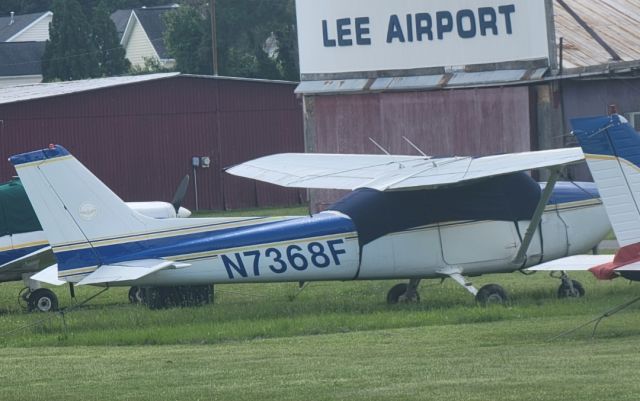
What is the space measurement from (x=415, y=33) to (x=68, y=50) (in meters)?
49.4

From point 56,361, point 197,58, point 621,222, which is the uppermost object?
point 197,58

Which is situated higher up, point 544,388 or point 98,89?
point 98,89

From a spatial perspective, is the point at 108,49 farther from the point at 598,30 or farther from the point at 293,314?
the point at 293,314

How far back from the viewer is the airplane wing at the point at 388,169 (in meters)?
15.5

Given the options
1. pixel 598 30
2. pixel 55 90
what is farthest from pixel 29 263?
pixel 55 90

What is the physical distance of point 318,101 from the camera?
30141 millimetres

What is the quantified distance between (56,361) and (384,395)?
4287 mm

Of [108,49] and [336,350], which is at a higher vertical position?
[108,49]

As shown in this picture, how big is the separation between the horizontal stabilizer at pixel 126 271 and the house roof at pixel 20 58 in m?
69.2

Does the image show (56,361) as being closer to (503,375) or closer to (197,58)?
(503,375)

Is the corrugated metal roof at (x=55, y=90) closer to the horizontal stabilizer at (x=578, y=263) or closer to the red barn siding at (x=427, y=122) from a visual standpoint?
the red barn siding at (x=427, y=122)

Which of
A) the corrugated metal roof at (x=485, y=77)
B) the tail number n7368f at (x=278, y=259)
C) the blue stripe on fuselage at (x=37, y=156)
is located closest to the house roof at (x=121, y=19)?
the corrugated metal roof at (x=485, y=77)

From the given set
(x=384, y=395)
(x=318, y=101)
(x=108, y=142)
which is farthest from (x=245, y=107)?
(x=384, y=395)

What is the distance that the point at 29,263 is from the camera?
19.4m
